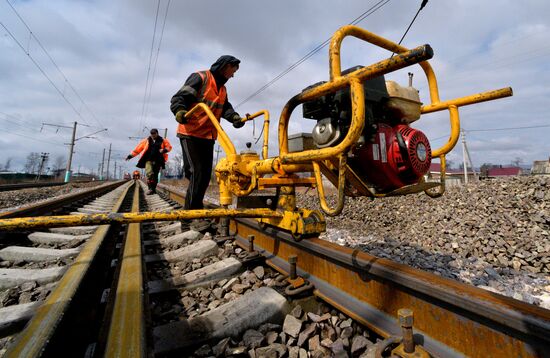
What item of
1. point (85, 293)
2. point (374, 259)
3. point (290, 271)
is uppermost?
point (374, 259)

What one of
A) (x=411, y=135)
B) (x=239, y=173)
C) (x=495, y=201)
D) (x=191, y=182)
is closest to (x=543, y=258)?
(x=495, y=201)

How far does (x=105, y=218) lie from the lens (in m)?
1.78

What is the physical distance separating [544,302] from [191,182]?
3479 millimetres

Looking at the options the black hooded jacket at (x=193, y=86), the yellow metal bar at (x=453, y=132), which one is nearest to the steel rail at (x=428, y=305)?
the yellow metal bar at (x=453, y=132)

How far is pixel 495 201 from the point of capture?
4.95 meters

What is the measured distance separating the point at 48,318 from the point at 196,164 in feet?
7.64

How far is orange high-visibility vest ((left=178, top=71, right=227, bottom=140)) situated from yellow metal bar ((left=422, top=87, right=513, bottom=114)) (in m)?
2.16

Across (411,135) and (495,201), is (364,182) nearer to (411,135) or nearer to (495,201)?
(411,135)

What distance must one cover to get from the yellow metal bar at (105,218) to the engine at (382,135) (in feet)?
2.77

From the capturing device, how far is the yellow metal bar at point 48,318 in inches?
40.3

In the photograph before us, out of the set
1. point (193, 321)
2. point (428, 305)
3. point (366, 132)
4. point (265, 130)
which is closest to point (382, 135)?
point (366, 132)

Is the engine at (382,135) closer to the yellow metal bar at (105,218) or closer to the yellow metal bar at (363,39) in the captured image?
the yellow metal bar at (363,39)

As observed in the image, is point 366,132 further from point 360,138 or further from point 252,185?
point 252,185

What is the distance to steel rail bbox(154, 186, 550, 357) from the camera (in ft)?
3.03
